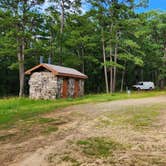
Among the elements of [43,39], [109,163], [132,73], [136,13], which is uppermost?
[136,13]

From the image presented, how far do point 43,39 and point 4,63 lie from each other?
565 centimetres

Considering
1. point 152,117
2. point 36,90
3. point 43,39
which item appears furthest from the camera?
point 43,39

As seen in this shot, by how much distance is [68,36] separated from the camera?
35.1 metres

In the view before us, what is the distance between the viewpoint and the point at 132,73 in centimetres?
4759

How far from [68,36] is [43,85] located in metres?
12.5

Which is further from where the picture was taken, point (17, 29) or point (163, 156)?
point (17, 29)

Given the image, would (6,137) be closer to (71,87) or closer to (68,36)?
(71,87)

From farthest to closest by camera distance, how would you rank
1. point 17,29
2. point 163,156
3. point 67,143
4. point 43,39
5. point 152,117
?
point 43,39 < point 17,29 < point 152,117 < point 67,143 < point 163,156

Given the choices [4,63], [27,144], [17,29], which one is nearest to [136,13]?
[17,29]

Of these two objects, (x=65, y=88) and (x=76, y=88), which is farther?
(x=76, y=88)

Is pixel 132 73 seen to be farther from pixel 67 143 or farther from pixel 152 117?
pixel 67 143

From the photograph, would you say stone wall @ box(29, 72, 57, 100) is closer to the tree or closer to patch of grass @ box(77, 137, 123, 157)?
the tree

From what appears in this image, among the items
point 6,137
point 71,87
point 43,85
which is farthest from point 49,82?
point 6,137

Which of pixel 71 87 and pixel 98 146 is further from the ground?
pixel 71 87
